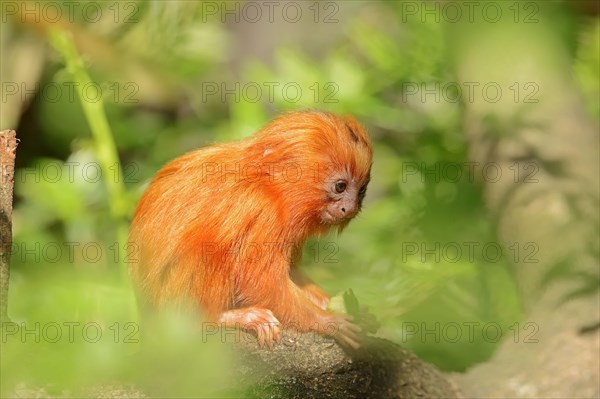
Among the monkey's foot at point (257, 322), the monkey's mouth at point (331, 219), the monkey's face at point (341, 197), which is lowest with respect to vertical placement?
the monkey's foot at point (257, 322)

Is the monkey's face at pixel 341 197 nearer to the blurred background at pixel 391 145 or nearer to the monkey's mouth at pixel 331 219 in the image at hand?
the monkey's mouth at pixel 331 219

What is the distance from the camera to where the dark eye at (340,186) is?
17.2ft

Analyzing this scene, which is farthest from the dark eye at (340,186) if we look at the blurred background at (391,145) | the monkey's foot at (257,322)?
the blurred background at (391,145)

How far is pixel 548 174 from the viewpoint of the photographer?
713 centimetres

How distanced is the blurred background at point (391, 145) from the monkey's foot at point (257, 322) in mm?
628

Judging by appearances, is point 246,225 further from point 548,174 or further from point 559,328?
point 548,174

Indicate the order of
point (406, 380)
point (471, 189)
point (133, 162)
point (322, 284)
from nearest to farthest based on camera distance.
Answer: point (406, 380) → point (322, 284) → point (471, 189) → point (133, 162)

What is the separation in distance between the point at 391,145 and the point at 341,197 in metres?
4.06

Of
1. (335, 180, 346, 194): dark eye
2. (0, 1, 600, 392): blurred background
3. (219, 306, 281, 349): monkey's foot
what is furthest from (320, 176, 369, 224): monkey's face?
(0, 1, 600, 392): blurred background

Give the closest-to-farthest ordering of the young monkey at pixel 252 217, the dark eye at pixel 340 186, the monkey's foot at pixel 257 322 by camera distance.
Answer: the monkey's foot at pixel 257 322 < the young monkey at pixel 252 217 < the dark eye at pixel 340 186

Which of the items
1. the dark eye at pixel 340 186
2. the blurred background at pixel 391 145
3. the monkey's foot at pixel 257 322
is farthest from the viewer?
the blurred background at pixel 391 145

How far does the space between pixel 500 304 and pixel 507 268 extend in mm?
325

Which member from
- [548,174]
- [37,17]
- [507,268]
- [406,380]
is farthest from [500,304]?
[37,17]

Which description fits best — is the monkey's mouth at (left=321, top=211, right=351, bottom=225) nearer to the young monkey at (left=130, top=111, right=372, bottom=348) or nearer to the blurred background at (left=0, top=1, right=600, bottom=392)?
the young monkey at (left=130, top=111, right=372, bottom=348)
